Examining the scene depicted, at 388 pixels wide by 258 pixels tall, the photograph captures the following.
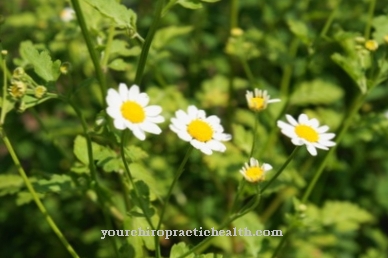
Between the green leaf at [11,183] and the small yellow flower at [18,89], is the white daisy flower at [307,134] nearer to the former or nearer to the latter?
the small yellow flower at [18,89]

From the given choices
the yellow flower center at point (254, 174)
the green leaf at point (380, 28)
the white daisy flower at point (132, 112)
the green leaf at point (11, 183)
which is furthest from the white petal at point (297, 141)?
the green leaf at point (11, 183)

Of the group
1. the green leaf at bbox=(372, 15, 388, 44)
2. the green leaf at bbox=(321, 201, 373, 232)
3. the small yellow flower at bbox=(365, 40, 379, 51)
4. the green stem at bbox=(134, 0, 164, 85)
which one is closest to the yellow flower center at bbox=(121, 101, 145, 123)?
the green stem at bbox=(134, 0, 164, 85)

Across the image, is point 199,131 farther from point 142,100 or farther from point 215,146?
point 142,100

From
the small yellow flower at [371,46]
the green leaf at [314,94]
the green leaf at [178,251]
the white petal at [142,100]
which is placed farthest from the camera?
the green leaf at [314,94]

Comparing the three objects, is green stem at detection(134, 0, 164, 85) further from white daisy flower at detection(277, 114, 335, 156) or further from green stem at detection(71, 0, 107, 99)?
white daisy flower at detection(277, 114, 335, 156)

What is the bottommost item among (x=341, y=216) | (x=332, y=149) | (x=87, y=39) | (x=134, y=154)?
(x=341, y=216)

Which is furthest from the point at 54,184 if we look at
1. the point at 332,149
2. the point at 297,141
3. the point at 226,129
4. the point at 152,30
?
the point at 226,129
